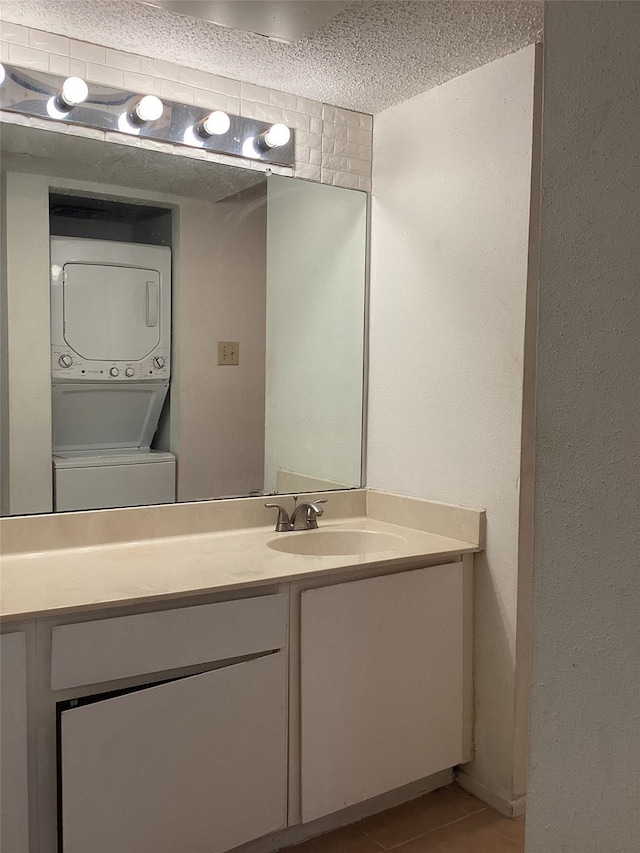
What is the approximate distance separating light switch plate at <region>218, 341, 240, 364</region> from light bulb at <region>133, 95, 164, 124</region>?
0.69m

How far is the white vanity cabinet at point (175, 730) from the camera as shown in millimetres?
1625

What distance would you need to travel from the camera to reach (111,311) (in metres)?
2.20

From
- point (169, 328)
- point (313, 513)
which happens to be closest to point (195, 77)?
point (169, 328)

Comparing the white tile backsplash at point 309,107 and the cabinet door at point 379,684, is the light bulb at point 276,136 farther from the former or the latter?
the cabinet door at point 379,684

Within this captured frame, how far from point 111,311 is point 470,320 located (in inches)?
42.4

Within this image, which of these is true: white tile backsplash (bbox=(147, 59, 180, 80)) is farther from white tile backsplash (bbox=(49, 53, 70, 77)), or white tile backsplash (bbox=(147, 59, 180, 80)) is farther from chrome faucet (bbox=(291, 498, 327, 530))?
chrome faucet (bbox=(291, 498, 327, 530))

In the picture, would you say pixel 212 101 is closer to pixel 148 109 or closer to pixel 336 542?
pixel 148 109

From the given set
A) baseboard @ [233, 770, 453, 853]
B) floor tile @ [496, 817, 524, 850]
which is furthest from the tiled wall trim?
floor tile @ [496, 817, 524, 850]

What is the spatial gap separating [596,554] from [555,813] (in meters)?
0.30

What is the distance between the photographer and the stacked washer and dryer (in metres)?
2.13

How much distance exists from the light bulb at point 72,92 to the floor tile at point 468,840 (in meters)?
2.21

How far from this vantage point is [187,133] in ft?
7.50

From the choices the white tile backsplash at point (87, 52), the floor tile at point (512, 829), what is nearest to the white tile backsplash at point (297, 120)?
the white tile backsplash at point (87, 52)

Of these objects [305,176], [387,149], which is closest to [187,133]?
[305,176]
